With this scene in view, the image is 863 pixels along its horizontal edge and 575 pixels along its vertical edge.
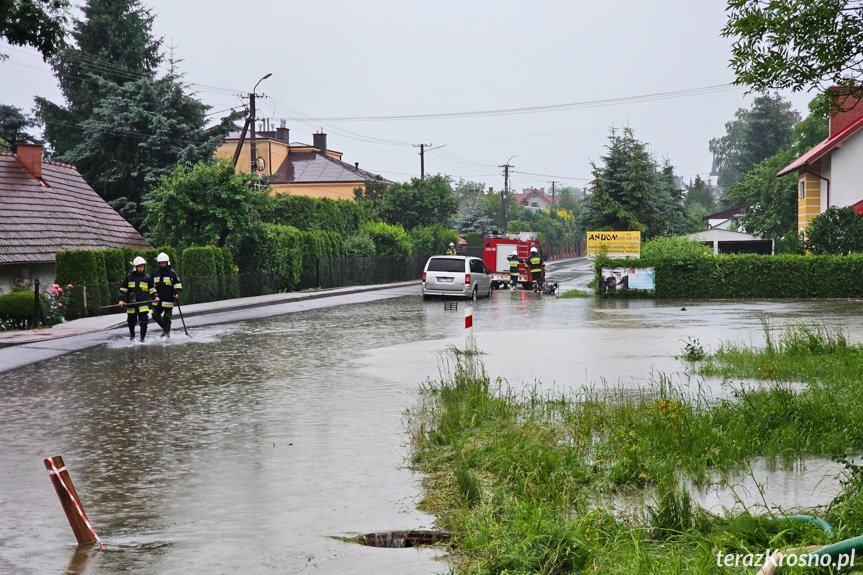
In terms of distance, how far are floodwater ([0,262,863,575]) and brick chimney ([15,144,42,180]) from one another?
16000 millimetres

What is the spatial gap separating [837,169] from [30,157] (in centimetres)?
3261

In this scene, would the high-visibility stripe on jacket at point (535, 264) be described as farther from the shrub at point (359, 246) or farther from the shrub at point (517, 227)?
the shrub at point (517, 227)

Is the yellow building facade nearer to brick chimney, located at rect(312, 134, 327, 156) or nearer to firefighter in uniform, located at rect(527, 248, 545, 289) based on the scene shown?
firefighter in uniform, located at rect(527, 248, 545, 289)

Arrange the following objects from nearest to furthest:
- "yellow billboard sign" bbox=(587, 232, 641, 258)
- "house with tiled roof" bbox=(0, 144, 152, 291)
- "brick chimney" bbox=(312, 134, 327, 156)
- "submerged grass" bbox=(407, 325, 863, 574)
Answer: "submerged grass" bbox=(407, 325, 863, 574), "house with tiled roof" bbox=(0, 144, 152, 291), "yellow billboard sign" bbox=(587, 232, 641, 258), "brick chimney" bbox=(312, 134, 327, 156)

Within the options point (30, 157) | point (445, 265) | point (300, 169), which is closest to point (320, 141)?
point (300, 169)

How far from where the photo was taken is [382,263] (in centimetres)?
5062

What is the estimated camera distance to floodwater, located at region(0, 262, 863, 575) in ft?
18.1

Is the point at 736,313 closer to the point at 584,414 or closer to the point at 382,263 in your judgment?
the point at 584,414

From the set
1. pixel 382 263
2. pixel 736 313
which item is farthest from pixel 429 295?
pixel 382 263

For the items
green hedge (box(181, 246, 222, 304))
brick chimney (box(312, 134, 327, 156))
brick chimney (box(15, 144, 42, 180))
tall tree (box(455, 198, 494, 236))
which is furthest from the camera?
tall tree (box(455, 198, 494, 236))

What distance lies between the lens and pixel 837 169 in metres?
37.3

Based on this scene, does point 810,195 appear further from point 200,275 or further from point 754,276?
point 200,275

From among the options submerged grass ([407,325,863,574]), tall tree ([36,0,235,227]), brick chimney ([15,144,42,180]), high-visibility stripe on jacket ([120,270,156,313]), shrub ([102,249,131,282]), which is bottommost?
submerged grass ([407,325,863,574])

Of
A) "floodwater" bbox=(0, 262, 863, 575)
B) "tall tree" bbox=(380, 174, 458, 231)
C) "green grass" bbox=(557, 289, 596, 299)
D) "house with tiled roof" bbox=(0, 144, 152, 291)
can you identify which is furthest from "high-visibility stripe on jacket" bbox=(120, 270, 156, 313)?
"tall tree" bbox=(380, 174, 458, 231)
